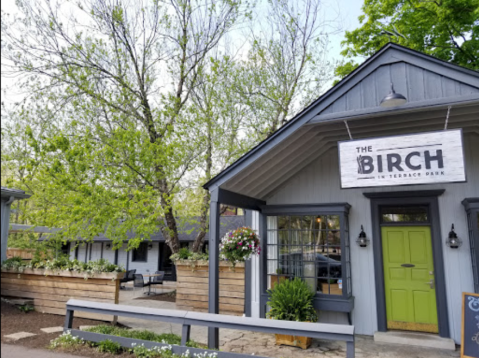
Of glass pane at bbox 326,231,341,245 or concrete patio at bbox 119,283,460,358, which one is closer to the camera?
concrete patio at bbox 119,283,460,358

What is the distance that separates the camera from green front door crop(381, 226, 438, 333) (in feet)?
19.7

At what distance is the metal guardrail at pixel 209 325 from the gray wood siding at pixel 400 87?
2.97 metres

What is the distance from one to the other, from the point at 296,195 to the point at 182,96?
518 centimetres

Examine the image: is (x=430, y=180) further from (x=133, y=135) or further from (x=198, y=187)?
(x=198, y=187)

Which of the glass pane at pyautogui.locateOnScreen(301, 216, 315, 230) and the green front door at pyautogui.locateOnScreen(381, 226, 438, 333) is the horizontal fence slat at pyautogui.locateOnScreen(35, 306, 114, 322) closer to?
the glass pane at pyautogui.locateOnScreen(301, 216, 315, 230)

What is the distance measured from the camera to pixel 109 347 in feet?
16.5

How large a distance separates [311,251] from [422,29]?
8275mm

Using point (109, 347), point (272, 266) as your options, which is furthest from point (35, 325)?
point (272, 266)

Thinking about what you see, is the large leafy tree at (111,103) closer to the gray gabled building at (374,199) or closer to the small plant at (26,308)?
the small plant at (26,308)

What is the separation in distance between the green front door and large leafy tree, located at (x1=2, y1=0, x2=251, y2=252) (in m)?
5.07

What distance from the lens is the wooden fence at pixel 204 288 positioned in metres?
7.61

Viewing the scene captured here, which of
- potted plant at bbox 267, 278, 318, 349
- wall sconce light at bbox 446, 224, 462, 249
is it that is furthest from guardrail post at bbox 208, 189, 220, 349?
wall sconce light at bbox 446, 224, 462, 249

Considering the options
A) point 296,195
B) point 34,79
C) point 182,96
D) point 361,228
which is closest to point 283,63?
point 182,96

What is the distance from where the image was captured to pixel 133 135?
798cm
